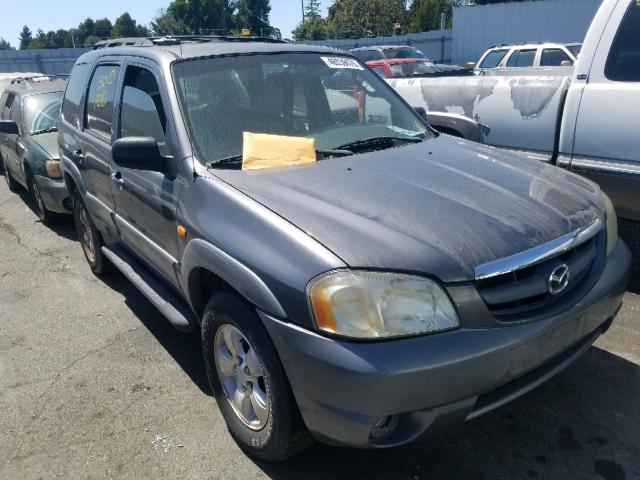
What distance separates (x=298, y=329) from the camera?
6.58 ft

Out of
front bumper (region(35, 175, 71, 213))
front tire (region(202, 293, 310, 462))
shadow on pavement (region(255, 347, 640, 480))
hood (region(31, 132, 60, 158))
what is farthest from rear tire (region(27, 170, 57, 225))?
shadow on pavement (region(255, 347, 640, 480))

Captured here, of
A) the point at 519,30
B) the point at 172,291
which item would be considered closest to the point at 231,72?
the point at 172,291

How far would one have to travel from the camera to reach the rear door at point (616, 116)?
144 inches

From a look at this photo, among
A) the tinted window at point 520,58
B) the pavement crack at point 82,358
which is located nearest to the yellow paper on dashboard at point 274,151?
the pavement crack at point 82,358

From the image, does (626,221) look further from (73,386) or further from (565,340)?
(73,386)

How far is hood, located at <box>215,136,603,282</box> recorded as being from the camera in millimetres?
2021

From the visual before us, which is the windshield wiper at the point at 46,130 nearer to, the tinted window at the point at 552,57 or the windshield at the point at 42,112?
the windshield at the point at 42,112

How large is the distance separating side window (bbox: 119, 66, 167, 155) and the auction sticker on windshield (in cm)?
115

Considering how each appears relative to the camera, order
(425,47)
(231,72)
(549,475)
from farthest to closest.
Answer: (425,47) → (231,72) → (549,475)

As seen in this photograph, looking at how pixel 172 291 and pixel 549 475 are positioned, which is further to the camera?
pixel 172 291

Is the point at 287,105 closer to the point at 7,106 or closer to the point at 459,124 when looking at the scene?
the point at 459,124

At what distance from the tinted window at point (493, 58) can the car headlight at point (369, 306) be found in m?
12.0

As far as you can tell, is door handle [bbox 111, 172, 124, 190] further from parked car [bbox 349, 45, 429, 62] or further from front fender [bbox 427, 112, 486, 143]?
parked car [bbox 349, 45, 429, 62]

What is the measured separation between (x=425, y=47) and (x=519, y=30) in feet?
23.5
